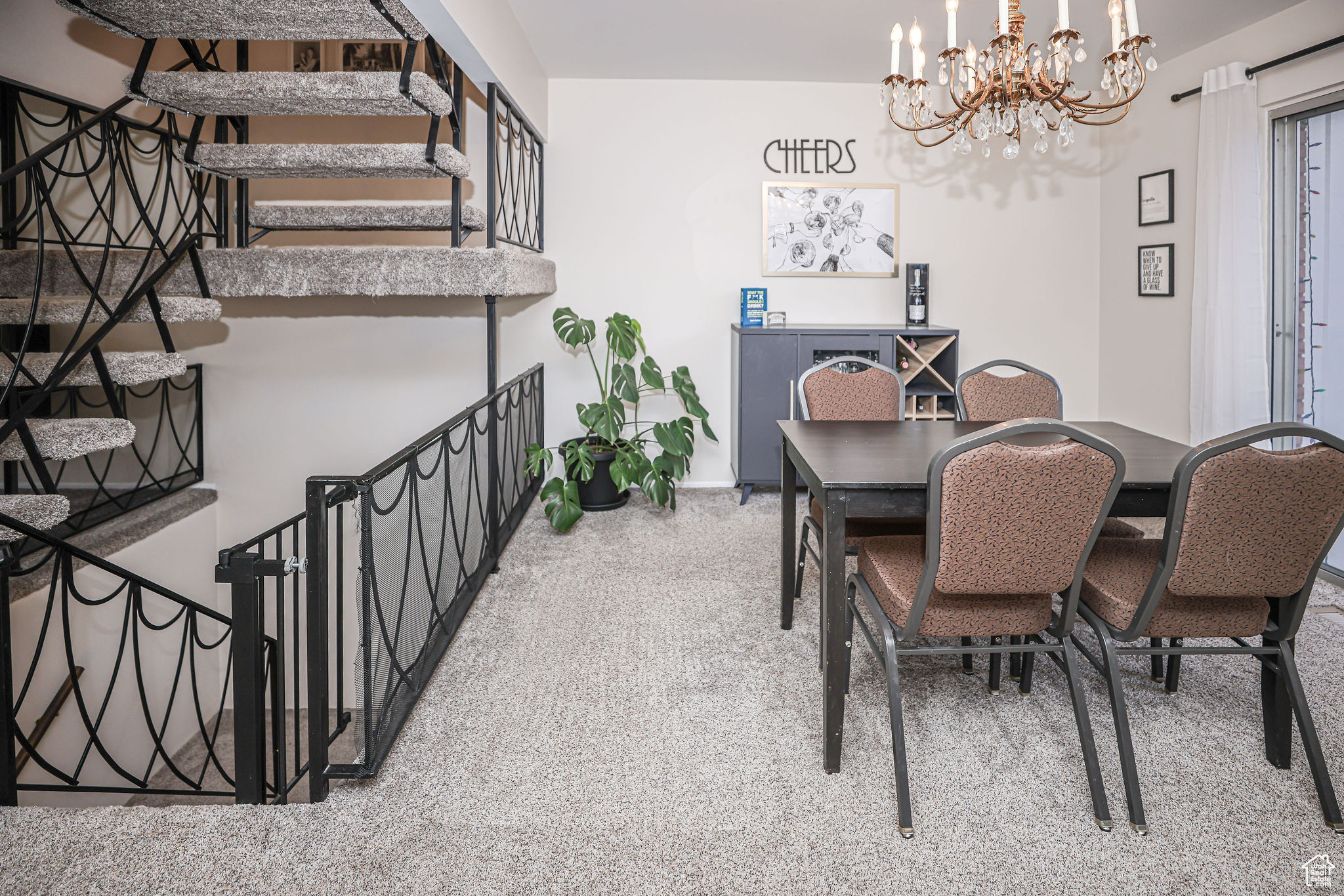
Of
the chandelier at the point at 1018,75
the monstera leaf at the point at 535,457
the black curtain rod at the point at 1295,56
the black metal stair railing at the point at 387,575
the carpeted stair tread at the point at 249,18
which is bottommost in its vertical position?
the black metal stair railing at the point at 387,575

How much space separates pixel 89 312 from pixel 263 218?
1.12 meters

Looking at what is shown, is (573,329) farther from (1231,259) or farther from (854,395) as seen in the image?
(1231,259)

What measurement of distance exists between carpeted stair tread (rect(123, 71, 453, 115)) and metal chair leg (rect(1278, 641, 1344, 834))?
2.83m

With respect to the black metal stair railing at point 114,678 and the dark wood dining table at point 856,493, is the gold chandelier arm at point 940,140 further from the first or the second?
the black metal stair railing at point 114,678

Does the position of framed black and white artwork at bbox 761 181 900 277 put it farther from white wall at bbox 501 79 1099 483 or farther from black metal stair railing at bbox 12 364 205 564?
black metal stair railing at bbox 12 364 205 564

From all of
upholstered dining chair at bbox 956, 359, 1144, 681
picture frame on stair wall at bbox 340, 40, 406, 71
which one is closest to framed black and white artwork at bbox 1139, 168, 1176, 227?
upholstered dining chair at bbox 956, 359, 1144, 681

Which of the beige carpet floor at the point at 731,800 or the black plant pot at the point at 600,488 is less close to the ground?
the black plant pot at the point at 600,488

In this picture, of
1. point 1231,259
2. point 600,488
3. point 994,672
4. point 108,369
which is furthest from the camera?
point 600,488

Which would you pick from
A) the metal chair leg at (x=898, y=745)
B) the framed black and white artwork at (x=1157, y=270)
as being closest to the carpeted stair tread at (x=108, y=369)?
the metal chair leg at (x=898, y=745)

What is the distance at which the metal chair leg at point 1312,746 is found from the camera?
5.50 ft

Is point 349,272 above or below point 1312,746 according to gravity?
above

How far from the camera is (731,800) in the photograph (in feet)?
5.87

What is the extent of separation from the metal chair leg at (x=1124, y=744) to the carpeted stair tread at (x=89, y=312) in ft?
9.86

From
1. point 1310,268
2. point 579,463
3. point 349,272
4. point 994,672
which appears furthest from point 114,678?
point 1310,268
